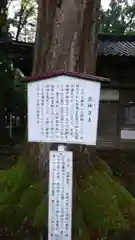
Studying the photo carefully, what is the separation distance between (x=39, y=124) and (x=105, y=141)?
329 inches

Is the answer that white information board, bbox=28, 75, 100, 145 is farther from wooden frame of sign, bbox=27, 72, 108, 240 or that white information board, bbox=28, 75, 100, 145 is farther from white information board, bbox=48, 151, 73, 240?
white information board, bbox=48, 151, 73, 240

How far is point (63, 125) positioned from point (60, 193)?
22.5 inches

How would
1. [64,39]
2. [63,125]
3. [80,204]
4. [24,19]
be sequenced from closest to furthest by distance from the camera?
1. [63,125]
2. [80,204]
3. [64,39]
4. [24,19]

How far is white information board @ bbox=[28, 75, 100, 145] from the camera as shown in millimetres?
3553

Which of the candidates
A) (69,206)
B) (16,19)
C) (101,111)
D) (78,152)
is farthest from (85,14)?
(16,19)

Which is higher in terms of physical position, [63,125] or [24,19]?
[24,19]

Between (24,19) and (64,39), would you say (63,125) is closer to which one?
(64,39)

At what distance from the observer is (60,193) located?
3586 millimetres

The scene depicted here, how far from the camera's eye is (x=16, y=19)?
19688 millimetres

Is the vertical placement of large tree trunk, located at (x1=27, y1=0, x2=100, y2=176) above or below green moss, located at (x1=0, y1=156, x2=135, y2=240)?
above

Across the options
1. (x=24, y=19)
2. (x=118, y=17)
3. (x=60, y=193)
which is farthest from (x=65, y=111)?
(x=118, y=17)

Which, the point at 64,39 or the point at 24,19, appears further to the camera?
the point at 24,19

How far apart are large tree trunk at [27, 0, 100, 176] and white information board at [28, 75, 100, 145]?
1197 mm

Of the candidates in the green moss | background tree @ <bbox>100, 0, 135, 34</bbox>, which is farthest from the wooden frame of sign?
background tree @ <bbox>100, 0, 135, 34</bbox>
